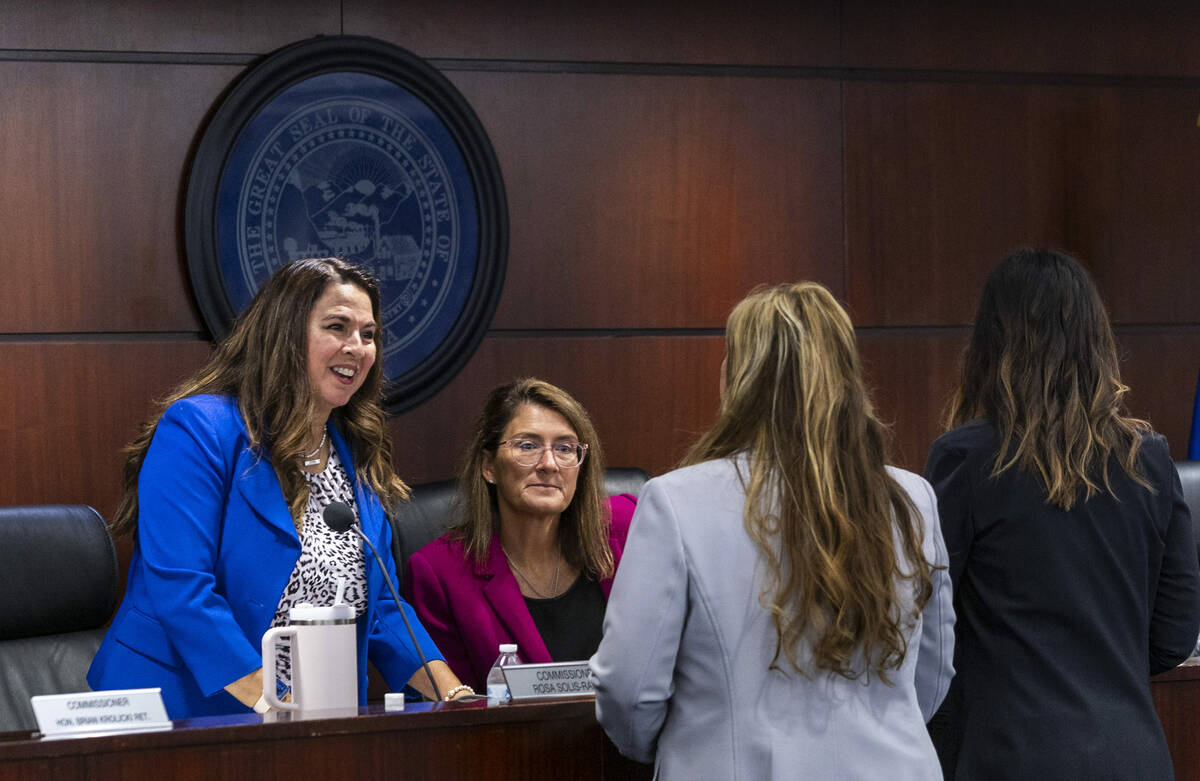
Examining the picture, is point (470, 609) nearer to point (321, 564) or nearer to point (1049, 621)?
point (321, 564)

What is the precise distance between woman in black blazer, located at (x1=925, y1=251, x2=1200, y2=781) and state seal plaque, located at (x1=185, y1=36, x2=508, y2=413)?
6.81 ft

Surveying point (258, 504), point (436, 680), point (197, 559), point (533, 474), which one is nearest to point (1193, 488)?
point (533, 474)

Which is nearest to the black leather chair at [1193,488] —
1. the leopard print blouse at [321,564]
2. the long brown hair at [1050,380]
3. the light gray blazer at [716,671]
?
the long brown hair at [1050,380]

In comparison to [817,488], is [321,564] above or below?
below

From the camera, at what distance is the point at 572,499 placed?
3121mm

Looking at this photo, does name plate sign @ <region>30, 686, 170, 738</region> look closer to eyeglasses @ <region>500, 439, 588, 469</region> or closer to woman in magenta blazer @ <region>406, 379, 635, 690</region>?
woman in magenta blazer @ <region>406, 379, 635, 690</region>

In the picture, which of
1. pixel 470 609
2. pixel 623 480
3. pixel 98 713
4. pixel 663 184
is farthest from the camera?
pixel 663 184

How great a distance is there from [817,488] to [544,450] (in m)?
1.52

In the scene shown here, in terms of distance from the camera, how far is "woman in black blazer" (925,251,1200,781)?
1964 mm

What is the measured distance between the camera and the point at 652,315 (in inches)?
162

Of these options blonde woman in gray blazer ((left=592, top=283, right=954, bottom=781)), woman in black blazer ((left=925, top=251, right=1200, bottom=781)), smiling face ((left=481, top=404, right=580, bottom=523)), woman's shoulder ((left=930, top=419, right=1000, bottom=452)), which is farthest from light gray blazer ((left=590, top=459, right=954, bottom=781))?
smiling face ((left=481, top=404, right=580, bottom=523))

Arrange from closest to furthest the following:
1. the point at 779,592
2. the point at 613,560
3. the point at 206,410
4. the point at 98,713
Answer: the point at 779,592, the point at 98,713, the point at 206,410, the point at 613,560

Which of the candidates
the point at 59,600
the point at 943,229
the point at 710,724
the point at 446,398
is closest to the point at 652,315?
the point at 446,398

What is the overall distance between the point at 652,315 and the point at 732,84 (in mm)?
738
